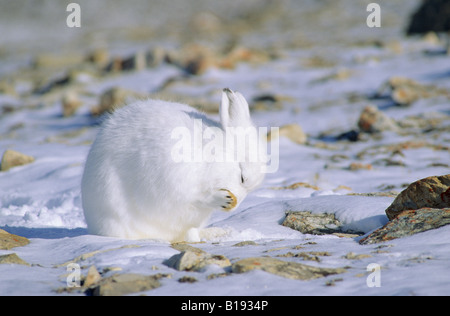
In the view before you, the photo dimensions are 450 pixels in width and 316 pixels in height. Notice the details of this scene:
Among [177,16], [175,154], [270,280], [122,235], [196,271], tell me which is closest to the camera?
[270,280]

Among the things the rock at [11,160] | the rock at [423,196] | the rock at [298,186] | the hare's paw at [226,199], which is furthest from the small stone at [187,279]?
the rock at [11,160]

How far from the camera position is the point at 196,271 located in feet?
10.2

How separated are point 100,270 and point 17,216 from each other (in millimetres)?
2584

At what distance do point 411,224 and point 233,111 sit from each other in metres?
1.43

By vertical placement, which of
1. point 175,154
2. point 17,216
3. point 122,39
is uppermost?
point 122,39

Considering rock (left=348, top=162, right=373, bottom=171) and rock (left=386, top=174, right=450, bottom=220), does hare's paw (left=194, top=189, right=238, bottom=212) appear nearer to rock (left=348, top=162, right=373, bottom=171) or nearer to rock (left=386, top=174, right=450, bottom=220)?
rock (left=386, top=174, right=450, bottom=220)

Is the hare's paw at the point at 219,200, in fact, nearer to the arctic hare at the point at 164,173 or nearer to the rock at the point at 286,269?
the arctic hare at the point at 164,173

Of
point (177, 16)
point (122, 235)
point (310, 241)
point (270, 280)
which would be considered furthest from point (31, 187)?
point (177, 16)

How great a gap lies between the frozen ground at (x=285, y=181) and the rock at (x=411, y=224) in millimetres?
99

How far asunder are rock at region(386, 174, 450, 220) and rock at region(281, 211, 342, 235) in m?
0.44

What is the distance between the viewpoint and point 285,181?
656cm

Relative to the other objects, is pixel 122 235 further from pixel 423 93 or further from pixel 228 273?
pixel 423 93

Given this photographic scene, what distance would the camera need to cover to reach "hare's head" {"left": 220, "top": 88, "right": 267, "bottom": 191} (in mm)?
3904

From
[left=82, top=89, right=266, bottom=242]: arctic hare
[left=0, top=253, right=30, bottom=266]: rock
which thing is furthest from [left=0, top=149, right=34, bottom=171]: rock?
[left=0, top=253, right=30, bottom=266]: rock
